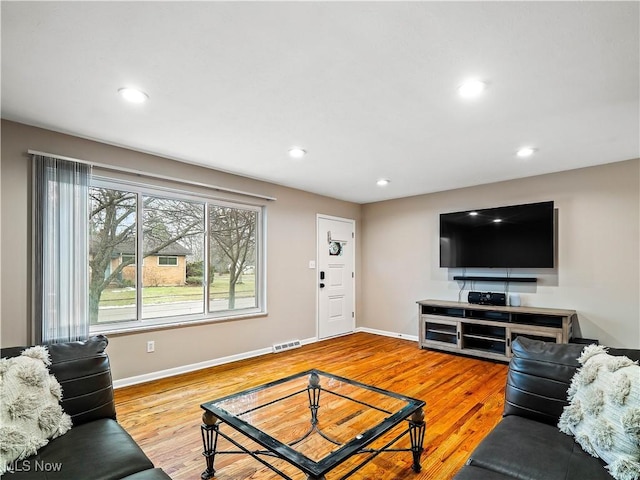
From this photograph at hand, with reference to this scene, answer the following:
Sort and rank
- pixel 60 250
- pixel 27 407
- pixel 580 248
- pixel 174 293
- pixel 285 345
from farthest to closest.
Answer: pixel 285 345, pixel 580 248, pixel 174 293, pixel 60 250, pixel 27 407

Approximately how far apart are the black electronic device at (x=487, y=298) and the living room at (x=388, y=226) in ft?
0.74

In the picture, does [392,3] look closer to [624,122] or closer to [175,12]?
[175,12]

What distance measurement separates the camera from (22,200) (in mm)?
2744

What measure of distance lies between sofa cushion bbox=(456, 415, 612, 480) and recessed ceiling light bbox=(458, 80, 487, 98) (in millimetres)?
1955

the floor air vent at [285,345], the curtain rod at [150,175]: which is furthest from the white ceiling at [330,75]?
the floor air vent at [285,345]

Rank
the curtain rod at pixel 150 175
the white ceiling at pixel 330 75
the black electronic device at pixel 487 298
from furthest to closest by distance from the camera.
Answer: the black electronic device at pixel 487 298 → the curtain rod at pixel 150 175 → the white ceiling at pixel 330 75

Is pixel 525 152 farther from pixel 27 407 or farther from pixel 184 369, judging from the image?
pixel 184 369

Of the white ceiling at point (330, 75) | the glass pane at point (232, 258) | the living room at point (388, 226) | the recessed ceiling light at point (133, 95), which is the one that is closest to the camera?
the white ceiling at point (330, 75)

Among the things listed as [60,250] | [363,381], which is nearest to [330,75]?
[60,250]

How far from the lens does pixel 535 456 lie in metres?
1.35

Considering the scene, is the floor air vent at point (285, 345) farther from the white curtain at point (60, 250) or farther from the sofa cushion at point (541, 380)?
the sofa cushion at point (541, 380)

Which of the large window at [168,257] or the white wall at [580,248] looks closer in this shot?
the large window at [168,257]

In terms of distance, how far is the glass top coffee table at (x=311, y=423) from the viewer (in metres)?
1.58

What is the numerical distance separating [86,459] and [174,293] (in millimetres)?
2638
